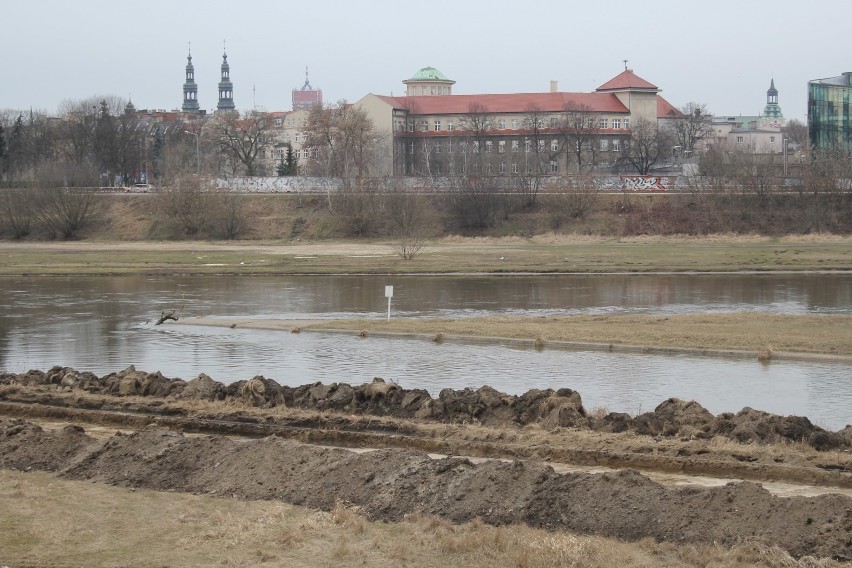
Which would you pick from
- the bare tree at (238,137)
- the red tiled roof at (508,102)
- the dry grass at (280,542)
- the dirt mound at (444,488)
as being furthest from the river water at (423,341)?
the red tiled roof at (508,102)

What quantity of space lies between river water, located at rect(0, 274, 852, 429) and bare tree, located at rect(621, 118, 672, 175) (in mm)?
75515

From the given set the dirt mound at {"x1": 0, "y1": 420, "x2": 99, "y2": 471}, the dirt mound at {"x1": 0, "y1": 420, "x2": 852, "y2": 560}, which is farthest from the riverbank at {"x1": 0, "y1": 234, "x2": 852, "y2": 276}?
the dirt mound at {"x1": 0, "y1": 420, "x2": 852, "y2": 560}

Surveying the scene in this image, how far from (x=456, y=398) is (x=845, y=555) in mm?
→ 8795

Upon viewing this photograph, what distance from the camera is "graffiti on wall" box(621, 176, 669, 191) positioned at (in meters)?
98.0

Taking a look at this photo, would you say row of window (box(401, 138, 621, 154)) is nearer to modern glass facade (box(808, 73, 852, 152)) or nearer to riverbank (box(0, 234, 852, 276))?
modern glass facade (box(808, 73, 852, 152))

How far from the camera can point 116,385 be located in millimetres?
21594

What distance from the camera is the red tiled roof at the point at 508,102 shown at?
138 m

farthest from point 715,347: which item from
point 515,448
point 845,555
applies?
point 845,555

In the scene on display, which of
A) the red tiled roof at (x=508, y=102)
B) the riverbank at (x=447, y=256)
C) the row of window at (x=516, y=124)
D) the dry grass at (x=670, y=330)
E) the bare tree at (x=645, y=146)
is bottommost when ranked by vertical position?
the dry grass at (x=670, y=330)

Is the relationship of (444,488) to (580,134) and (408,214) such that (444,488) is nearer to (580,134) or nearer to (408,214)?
(408,214)

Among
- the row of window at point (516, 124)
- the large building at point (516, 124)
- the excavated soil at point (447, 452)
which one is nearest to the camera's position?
the excavated soil at point (447, 452)

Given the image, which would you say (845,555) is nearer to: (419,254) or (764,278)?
(764,278)

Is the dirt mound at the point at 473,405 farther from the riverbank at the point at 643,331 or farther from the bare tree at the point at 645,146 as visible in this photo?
the bare tree at the point at 645,146

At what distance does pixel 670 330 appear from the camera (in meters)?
30.6
